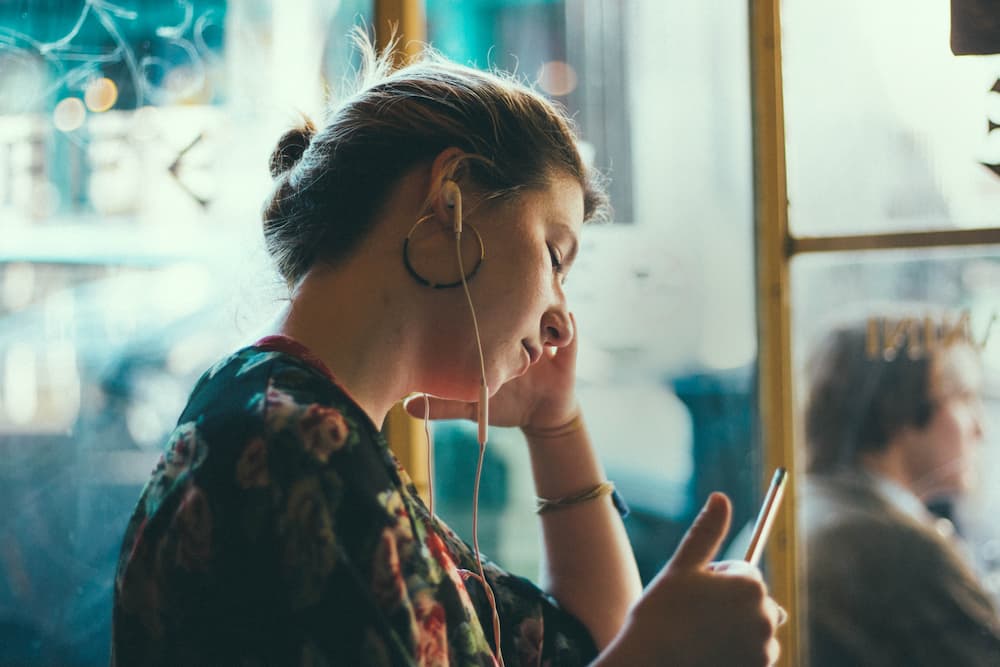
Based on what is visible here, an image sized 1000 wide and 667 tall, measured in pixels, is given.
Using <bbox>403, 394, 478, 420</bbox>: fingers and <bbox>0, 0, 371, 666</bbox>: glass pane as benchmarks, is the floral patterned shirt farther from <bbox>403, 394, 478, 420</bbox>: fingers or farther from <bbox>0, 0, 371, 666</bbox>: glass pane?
<bbox>0, 0, 371, 666</bbox>: glass pane

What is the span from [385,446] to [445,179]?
24cm

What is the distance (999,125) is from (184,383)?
1.45 m

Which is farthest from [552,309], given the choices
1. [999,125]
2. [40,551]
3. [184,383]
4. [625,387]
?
[40,551]

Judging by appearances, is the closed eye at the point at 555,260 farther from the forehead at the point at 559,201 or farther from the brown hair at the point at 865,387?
the brown hair at the point at 865,387

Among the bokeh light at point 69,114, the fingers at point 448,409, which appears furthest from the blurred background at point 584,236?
the fingers at point 448,409

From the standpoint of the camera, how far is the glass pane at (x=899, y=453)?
135 centimetres

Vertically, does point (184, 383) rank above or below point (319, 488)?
below

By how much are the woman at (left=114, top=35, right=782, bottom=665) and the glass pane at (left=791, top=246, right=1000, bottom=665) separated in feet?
1.65

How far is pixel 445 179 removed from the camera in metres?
0.80

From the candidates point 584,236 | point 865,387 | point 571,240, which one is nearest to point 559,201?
point 571,240

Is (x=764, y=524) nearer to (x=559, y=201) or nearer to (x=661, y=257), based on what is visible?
(x=559, y=201)

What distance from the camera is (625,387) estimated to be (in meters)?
1.55

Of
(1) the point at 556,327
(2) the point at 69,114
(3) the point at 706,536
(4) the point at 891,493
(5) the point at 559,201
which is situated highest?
(2) the point at 69,114

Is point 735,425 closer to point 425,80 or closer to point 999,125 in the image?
point 999,125
